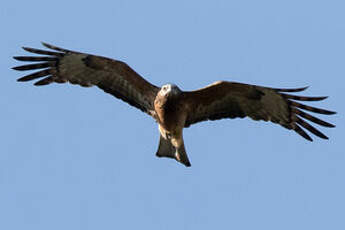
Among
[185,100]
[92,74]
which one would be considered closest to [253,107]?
[185,100]

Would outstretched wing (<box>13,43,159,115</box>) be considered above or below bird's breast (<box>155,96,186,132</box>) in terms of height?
above

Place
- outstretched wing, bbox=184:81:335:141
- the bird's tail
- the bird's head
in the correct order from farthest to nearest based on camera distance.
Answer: the bird's tail
outstretched wing, bbox=184:81:335:141
the bird's head

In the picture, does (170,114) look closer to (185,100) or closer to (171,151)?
(185,100)

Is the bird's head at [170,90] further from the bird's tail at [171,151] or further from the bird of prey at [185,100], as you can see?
the bird's tail at [171,151]

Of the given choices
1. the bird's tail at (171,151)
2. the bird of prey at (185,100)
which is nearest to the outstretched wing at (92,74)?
the bird of prey at (185,100)

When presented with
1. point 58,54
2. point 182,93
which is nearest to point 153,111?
point 182,93

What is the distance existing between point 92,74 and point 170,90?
147 cm

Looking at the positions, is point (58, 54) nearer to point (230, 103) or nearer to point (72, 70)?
point (72, 70)

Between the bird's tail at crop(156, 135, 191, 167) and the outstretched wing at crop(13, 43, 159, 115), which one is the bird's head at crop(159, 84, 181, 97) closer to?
the outstretched wing at crop(13, 43, 159, 115)

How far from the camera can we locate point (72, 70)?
1598cm

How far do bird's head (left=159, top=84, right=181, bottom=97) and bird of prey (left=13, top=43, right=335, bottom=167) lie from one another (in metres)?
0.26

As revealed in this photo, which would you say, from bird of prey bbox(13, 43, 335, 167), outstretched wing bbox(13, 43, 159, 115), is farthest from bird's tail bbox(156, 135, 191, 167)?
outstretched wing bbox(13, 43, 159, 115)

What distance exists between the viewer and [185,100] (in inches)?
617

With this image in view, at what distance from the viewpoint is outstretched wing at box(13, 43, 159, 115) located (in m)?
15.9
